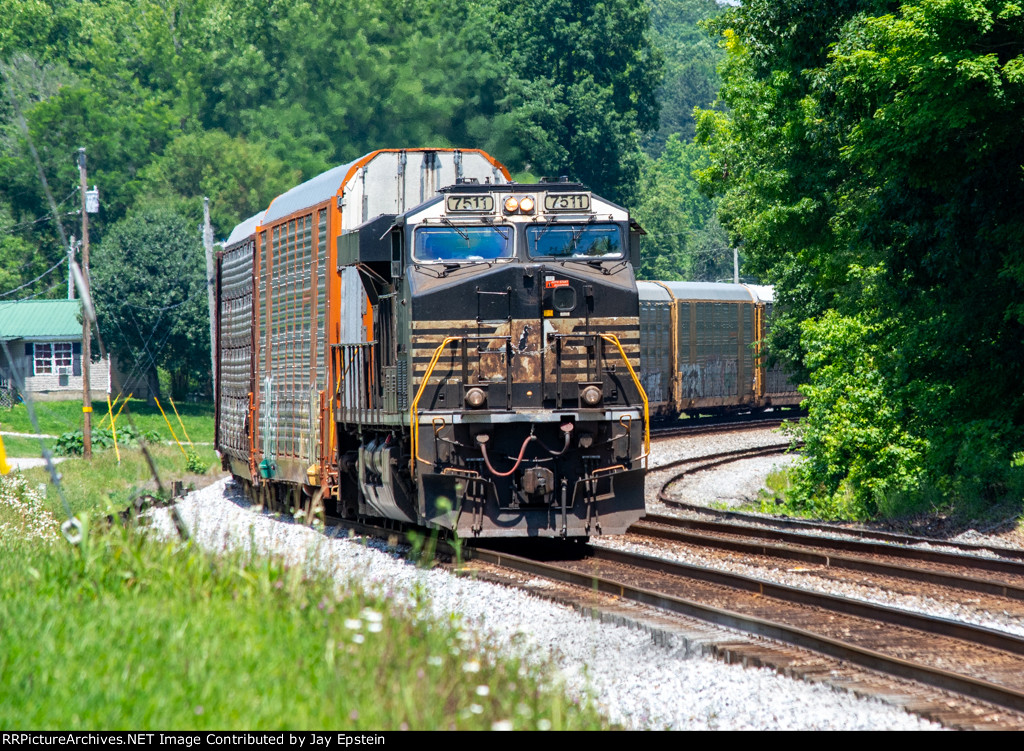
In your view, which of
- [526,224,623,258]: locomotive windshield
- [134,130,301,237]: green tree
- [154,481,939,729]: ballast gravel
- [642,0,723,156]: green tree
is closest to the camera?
[154,481,939,729]: ballast gravel

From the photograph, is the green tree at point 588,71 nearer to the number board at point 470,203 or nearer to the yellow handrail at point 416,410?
the number board at point 470,203

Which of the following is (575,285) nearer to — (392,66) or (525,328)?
(525,328)

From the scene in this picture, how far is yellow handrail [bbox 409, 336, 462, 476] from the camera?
1194 cm

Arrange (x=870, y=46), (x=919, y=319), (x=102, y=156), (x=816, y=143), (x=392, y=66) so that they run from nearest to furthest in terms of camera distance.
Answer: (x=870, y=46) < (x=919, y=319) < (x=816, y=143) < (x=392, y=66) < (x=102, y=156)

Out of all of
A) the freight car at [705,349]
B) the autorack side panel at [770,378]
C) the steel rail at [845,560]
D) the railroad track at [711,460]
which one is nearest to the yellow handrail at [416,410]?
the steel rail at [845,560]

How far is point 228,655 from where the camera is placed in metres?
6.01

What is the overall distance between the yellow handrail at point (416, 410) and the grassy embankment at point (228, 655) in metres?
3.75

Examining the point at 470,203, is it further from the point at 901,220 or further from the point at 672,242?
the point at 672,242

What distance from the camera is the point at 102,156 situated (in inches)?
2734

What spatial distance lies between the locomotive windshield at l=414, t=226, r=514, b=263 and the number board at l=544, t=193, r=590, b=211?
535mm

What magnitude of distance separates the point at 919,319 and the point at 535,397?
28.3 ft

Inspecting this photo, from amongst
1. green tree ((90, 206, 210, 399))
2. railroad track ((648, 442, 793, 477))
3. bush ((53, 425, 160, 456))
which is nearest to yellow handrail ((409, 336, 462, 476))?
railroad track ((648, 442, 793, 477))

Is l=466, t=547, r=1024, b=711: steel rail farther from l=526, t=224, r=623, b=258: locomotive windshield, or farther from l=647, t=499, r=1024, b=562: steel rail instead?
l=647, t=499, r=1024, b=562: steel rail

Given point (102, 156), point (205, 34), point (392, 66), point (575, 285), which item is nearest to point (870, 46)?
point (575, 285)
